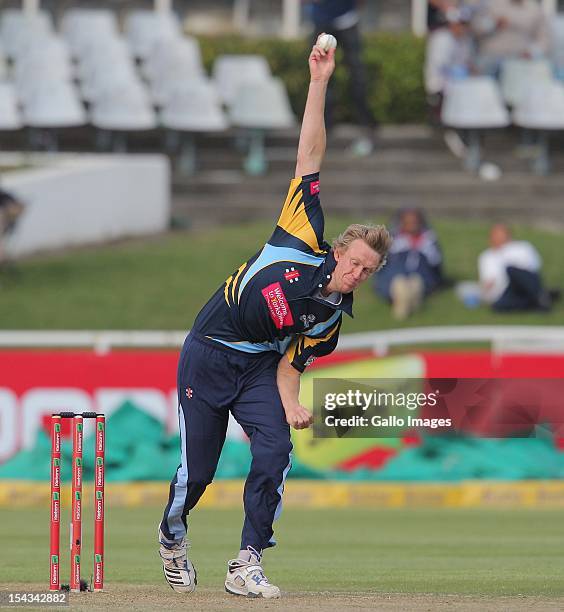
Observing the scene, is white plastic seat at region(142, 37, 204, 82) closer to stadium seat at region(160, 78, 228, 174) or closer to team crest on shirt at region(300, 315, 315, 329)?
stadium seat at region(160, 78, 228, 174)

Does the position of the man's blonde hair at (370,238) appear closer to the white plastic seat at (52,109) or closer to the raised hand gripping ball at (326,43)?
the raised hand gripping ball at (326,43)

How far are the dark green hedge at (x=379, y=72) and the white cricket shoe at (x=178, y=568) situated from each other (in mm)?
15824

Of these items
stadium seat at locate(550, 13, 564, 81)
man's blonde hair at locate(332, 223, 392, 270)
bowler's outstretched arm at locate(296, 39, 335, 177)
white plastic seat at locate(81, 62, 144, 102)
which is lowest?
man's blonde hair at locate(332, 223, 392, 270)

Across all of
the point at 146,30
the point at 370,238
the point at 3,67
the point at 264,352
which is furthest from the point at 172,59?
the point at 370,238

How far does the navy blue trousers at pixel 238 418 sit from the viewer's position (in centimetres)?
705

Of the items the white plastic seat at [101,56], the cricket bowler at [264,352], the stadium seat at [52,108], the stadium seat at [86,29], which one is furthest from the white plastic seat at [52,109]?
the cricket bowler at [264,352]

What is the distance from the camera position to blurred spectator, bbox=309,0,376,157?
19500 millimetres

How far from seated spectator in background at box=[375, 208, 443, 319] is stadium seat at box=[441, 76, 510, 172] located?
4.30 meters

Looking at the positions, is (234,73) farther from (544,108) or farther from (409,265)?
(409,265)

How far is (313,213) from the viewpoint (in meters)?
7.01

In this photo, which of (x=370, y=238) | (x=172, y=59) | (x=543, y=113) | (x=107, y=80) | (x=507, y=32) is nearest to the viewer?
(x=370, y=238)

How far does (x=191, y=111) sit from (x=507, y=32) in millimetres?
4520

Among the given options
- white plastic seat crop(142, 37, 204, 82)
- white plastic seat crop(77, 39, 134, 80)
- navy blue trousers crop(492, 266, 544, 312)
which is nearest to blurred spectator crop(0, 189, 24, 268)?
white plastic seat crop(77, 39, 134, 80)

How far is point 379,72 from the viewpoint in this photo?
75.6 feet
